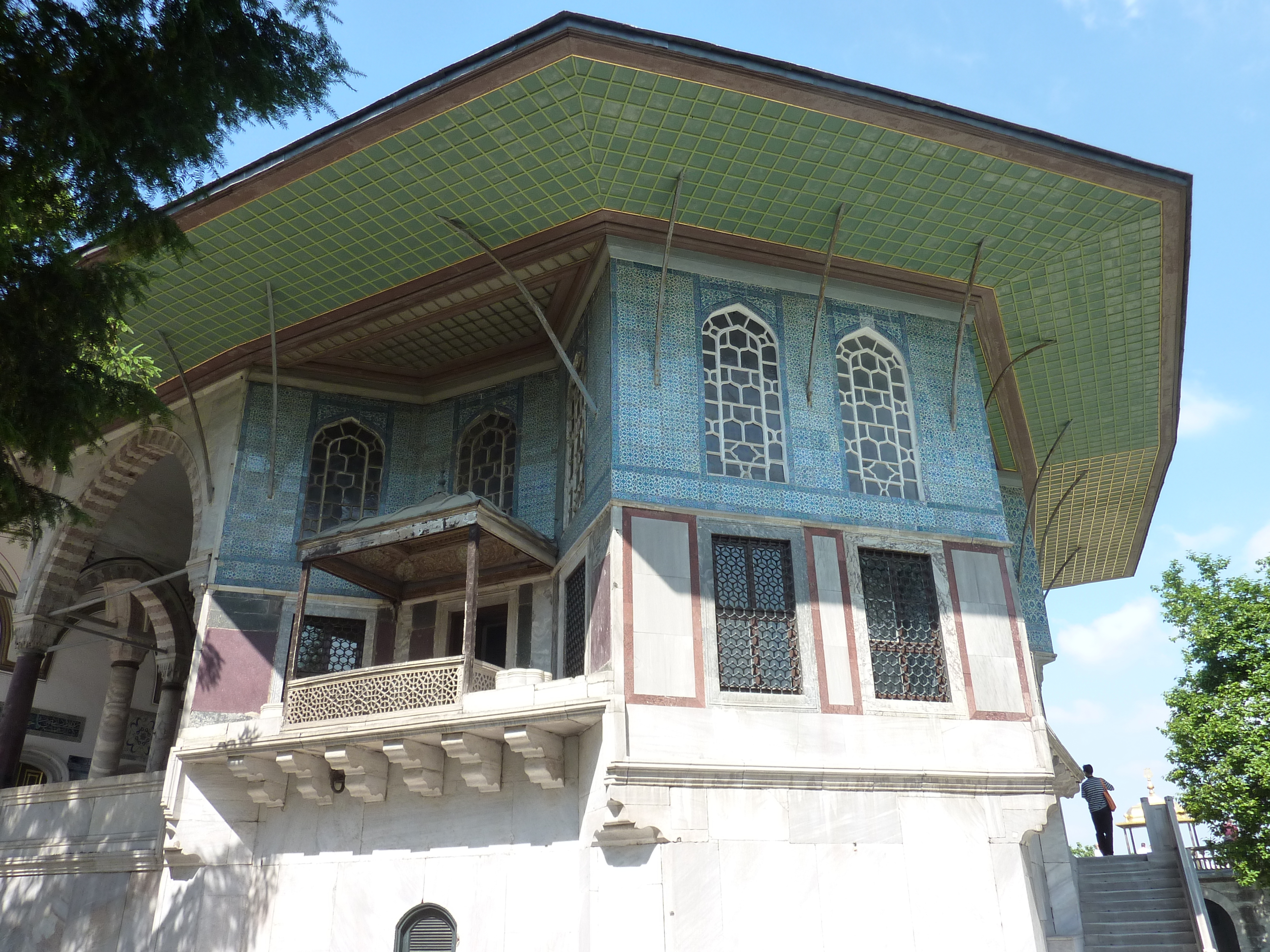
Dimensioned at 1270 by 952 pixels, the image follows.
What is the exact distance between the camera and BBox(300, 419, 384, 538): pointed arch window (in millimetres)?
12484

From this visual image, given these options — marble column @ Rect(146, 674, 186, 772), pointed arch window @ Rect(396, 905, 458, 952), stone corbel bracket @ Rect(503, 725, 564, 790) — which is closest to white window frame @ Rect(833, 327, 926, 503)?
stone corbel bracket @ Rect(503, 725, 564, 790)

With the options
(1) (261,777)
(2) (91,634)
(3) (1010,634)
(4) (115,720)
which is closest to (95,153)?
(1) (261,777)

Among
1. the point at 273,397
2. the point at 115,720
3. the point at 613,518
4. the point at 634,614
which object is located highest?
the point at 273,397

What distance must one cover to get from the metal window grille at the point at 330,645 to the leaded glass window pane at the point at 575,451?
2.87 m

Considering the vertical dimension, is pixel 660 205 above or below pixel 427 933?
above

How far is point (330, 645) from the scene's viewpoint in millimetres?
11852

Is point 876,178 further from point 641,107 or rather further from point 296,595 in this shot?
point 296,595

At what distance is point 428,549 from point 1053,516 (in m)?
9.62

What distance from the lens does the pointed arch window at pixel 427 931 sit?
370 inches

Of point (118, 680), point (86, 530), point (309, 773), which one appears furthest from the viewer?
point (118, 680)

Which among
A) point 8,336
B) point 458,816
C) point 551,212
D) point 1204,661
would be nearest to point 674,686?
point 458,816

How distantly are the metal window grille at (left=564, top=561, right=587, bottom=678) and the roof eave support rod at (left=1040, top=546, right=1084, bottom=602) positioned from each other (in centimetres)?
1004

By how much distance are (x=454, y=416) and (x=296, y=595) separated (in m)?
2.99

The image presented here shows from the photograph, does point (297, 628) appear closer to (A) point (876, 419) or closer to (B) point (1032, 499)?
(A) point (876, 419)
